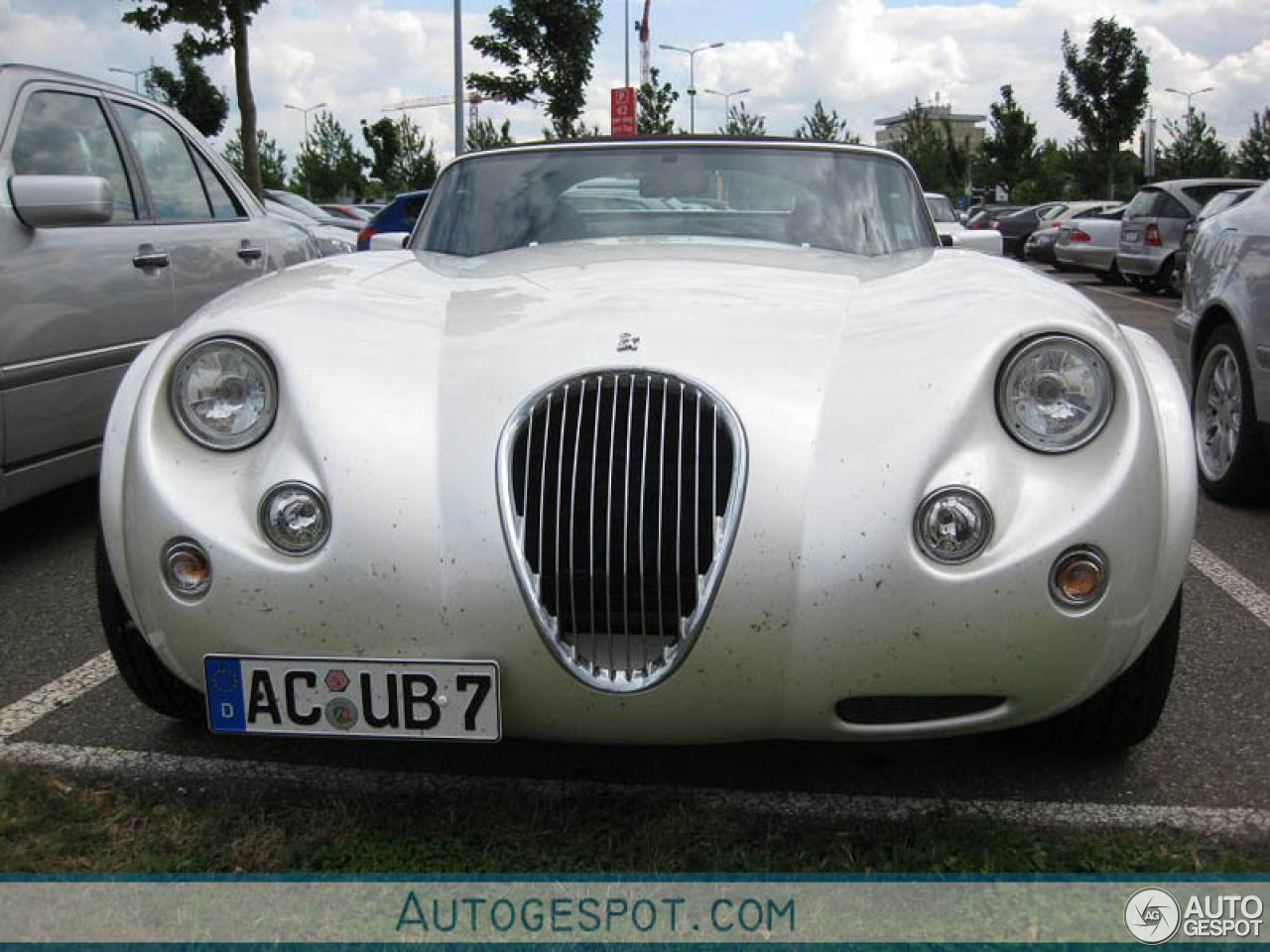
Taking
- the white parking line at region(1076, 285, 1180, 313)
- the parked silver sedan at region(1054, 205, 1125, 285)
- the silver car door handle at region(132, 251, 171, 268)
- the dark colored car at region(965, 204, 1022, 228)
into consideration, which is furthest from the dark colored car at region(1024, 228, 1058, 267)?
the silver car door handle at region(132, 251, 171, 268)

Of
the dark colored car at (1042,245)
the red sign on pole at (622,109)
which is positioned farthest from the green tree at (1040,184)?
the red sign on pole at (622,109)

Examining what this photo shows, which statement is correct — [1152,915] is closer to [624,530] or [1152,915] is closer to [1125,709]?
[1125,709]

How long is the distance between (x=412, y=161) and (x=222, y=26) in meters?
32.3

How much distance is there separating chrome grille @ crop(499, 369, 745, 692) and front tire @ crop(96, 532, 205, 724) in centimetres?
88

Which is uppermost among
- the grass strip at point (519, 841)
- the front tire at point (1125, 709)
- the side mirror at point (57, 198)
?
the side mirror at point (57, 198)

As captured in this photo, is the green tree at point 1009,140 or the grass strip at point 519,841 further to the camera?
the green tree at point 1009,140

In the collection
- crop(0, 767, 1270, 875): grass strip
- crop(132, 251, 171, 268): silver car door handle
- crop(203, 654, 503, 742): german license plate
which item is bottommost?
crop(0, 767, 1270, 875): grass strip

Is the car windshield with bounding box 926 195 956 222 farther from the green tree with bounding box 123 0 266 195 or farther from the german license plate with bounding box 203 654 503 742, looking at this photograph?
the german license plate with bounding box 203 654 503 742

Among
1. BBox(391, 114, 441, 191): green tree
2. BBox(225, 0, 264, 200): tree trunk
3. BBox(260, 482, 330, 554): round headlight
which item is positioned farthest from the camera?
BBox(391, 114, 441, 191): green tree

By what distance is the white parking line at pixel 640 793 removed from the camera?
8.00 feet

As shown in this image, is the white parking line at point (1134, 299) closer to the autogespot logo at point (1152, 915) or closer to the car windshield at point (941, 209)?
the car windshield at point (941, 209)

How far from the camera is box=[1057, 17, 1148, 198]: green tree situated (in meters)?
36.4

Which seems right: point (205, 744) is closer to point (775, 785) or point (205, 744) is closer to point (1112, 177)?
point (775, 785)

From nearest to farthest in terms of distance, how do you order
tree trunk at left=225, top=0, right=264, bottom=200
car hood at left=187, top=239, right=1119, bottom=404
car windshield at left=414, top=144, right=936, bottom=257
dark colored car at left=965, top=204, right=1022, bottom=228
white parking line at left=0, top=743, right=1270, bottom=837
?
car hood at left=187, top=239, right=1119, bottom=404
white parking line at left=0, top=743, right=1270, bottom=837
car windshield at left=414, top=144, right=936, bottom=257
tree trunk at left=225, top=0, right=264, bottom=200
dark colored car at left=965, top=204, right=1022, bottom=228
